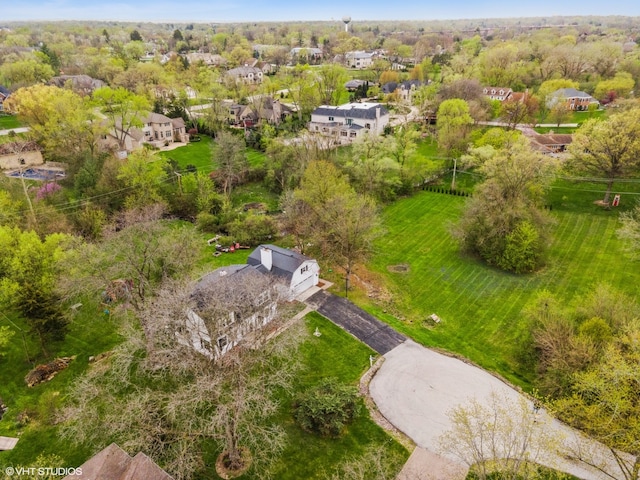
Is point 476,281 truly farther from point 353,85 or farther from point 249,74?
point 249,74

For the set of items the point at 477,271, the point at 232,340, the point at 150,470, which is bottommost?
the point at 477,271

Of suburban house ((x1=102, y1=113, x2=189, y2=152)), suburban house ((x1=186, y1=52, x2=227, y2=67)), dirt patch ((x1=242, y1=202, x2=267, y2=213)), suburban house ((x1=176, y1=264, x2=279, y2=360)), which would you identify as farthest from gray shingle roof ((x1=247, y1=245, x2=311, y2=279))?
suburban house ((x1=186, y1=52, x2=227, y2=67))

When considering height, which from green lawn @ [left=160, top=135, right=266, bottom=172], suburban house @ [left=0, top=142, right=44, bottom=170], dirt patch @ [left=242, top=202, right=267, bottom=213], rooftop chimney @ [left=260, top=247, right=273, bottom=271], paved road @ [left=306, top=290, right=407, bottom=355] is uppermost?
suburban house @ [left=0, top=142, right=44, bottom=170]

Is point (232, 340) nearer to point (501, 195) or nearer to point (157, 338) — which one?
point (157, 338)

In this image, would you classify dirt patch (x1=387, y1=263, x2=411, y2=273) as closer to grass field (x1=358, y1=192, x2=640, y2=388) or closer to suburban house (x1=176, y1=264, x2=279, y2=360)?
grass field (x1=358, y1=192, x2=640, y2=388)

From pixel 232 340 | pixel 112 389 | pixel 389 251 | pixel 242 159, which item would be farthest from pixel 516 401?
pixel 242 159

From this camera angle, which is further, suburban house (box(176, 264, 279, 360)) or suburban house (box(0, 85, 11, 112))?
suburban house (box(0, 85, 11, 112))

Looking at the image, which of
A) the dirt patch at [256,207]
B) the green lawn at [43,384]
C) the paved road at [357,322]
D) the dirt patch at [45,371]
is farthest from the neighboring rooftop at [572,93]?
the dirt patch at [45,371]
